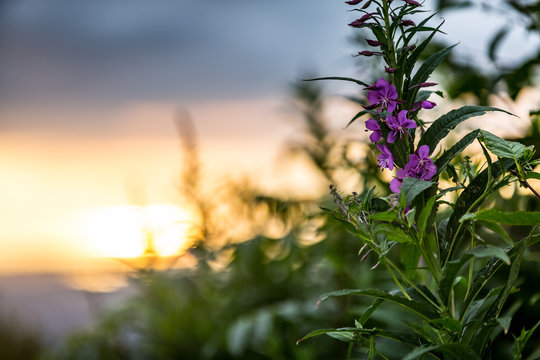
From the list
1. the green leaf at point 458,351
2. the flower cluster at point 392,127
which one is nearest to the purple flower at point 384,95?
the flower cluster at point 392,127

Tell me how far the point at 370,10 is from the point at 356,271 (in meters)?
1.29

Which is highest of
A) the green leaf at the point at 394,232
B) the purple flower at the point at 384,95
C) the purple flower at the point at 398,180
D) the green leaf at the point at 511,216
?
the purple flower at the point at 384,95

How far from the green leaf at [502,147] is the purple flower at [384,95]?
84mm

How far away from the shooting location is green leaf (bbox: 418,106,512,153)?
1.49 feet

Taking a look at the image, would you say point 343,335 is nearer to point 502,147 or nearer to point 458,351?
point 458,351

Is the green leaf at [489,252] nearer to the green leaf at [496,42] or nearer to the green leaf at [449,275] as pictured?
the green leaf at [449,275]

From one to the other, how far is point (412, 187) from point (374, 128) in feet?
0.26

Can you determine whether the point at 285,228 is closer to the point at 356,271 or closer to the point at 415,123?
the point at 356,271

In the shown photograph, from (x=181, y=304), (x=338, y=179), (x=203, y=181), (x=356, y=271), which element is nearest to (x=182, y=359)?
(x=181, y=304)

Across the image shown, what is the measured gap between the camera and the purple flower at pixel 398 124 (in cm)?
46

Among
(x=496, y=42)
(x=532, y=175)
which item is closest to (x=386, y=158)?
(x=532, y=175)

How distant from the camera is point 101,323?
90.5 inches

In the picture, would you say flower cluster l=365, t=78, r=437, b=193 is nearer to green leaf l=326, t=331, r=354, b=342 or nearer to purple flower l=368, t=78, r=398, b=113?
purple flower l=368, t=78, r=398, b=113

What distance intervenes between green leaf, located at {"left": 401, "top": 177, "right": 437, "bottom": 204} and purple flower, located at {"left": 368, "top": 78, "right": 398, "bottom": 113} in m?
0.07
